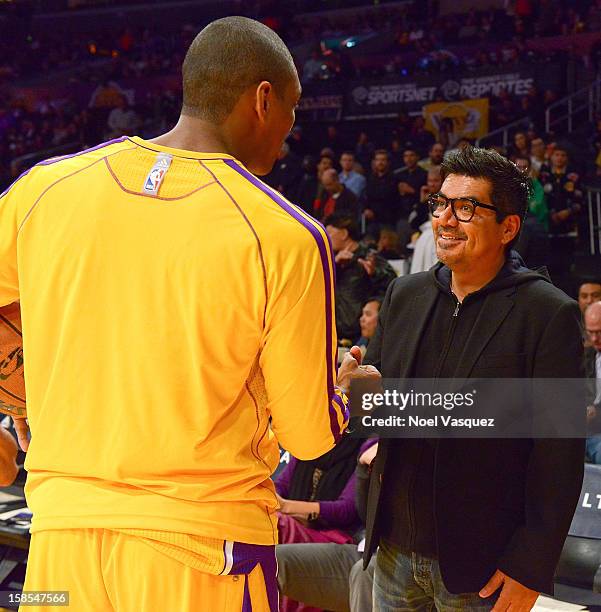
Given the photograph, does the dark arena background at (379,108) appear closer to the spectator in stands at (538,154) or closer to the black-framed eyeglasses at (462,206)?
the spectator in stands at (538,154)

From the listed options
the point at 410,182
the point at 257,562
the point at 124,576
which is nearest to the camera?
the point at 124,576

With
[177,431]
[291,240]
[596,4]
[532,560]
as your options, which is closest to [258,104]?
[291,240]

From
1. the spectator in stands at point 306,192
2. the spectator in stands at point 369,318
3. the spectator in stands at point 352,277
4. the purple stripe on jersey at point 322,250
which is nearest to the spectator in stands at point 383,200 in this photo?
the spectator in stands at point 306,192

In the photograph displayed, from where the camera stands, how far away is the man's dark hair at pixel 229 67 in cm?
178

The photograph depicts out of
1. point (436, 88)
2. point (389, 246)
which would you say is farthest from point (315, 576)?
point (436, 88)

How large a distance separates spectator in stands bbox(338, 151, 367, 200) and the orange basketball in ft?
31.8

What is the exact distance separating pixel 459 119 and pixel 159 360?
13.8m

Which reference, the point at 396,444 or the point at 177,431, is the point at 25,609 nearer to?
the point at 177,431

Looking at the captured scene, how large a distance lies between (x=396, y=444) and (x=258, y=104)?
1.03 metres

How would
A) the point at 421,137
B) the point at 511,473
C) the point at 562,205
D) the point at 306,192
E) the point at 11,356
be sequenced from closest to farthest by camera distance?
the point at 11,356, the point at 511,473, the point at 562,205, the point at 306,192, the point at 421,137

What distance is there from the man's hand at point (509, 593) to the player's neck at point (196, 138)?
3.99ft

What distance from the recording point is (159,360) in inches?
65.4

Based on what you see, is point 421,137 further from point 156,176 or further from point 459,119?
point 156,176

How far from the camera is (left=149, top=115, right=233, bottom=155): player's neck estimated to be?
1.78 m
